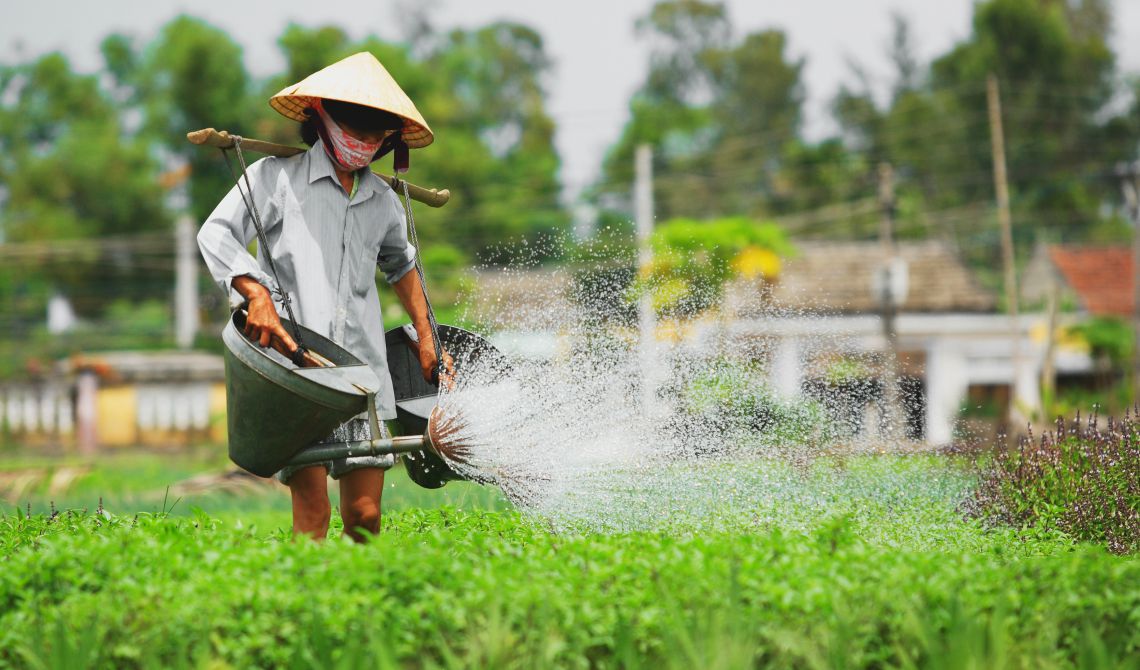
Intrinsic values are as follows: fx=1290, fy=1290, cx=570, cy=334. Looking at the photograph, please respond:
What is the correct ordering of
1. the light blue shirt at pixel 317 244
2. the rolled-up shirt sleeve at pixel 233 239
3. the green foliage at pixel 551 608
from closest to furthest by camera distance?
the green foliage at pixel 551 608 → the rolled-up shirt sleeve at pixel 233 239 → the light blue shirt at pixel 317 244

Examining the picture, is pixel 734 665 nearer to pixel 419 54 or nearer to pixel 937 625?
pixel 937 625

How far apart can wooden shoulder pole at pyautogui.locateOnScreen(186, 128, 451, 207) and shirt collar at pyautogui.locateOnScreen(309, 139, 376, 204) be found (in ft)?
0.28

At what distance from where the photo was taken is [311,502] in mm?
4910

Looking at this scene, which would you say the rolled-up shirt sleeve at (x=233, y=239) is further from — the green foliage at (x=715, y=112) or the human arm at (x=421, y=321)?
the green foliage at (x=715, y=112)

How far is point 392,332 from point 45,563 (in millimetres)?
1916

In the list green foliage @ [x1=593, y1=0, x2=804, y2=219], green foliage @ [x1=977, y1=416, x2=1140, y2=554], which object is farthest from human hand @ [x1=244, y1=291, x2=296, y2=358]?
green foliage @ [x1=593, y1=0, x2=804, y2=219]

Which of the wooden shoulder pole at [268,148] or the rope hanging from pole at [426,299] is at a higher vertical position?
the wooden shoulder pole at [268,148]

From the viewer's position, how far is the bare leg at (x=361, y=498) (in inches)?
193

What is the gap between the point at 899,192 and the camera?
175 ft

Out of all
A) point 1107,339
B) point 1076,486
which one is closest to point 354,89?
point 1076,486

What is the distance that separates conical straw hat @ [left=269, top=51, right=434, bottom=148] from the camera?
4871 mm

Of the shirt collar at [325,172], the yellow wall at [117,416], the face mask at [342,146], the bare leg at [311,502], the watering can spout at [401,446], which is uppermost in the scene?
the face mask at [342,146]

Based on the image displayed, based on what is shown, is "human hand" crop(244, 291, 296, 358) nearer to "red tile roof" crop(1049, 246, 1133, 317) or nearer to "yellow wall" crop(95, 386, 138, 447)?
"yellow wall" crop(95, 386, 138, 447)

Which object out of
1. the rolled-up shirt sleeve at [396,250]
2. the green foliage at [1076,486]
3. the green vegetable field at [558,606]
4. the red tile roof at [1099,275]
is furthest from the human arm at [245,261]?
the red tile roof at [1099,275]
